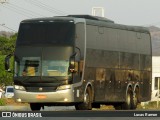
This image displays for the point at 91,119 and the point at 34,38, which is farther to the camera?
the point at 34,38

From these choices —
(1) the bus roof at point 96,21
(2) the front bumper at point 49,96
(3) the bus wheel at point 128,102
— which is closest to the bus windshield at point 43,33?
(1) the bus roof at point 96,21

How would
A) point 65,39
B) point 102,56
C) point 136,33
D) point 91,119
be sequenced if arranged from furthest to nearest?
point 136,33 → point 102,56 → point 65,39 → point 91,119

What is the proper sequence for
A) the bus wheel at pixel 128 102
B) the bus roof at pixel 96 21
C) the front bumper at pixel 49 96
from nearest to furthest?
1. the front bumper at pixel 49 96
2. the bus roof at pixel 96 21
3. the bus wheel at pixel 128 102

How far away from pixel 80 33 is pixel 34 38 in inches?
73.8

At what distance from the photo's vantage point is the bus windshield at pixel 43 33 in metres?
29.0

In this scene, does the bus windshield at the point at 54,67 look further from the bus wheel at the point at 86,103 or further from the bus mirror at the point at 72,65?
the bus wheel at the point at 86,103

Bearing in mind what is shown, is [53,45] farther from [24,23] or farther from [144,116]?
[144,116]

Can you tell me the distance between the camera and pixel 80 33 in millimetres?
29172

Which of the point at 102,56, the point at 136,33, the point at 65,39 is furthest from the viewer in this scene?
the point at 136,33

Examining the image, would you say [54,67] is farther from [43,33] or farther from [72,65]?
[43,33]

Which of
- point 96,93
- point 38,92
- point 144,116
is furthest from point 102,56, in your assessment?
point 144,116

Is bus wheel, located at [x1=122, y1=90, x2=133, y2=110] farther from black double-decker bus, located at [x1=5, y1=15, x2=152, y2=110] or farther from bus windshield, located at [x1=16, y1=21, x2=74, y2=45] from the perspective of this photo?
bus windshield, located at [x1=16, y1=21, x2=74, y2=45]

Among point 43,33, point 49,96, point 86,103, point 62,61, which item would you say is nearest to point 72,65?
point 62,61

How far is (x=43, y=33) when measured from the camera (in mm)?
29328
